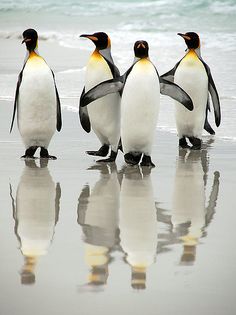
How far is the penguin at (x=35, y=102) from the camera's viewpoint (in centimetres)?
695

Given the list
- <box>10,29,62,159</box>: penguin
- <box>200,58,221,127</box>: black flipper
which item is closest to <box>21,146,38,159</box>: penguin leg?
<box>10,29,62,159</box>: penguin

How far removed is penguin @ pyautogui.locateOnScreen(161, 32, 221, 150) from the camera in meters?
7.86

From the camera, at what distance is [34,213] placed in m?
4.93

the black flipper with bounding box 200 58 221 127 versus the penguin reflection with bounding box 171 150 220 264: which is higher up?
the black flipper with bounding box 200 58 221 127

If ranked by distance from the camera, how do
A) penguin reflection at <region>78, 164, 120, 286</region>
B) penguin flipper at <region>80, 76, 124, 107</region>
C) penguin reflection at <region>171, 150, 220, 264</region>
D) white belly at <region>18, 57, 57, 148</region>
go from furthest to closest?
white belly at <region>18, 57, 57, 148</region>, penguin flipper at <region>80, 76, 124, 107</region>, penguin reflection at <region>171, 150, 220, 264</region>, penguin reflection at <region>78, 164, 120, 286</region>

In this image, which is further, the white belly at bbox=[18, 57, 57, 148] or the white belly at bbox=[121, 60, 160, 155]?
the white belly at bbox=[18, 57, 57, 148]

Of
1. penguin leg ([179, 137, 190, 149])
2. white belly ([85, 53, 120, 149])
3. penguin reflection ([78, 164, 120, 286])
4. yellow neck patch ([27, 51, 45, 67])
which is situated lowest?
penguin leg ([179, 137, 190, 149])

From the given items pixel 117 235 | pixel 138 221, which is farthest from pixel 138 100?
pixel 117 235

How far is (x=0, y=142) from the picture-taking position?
7.92m

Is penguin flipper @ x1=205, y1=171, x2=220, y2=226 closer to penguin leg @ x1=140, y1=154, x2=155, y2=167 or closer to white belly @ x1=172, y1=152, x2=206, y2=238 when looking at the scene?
white belly @ x1=172, y1=152, x2=206, y2=238

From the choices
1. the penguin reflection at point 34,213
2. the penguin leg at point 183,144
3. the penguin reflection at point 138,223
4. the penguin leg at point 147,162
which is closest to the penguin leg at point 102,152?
the penguin leg at point 147,162

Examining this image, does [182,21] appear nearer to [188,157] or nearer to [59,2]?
[59,2]

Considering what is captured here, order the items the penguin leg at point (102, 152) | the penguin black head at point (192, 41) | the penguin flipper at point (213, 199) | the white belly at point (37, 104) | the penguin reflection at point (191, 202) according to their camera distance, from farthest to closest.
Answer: the penguin black head at point (192, 41) → the penguin leg at point (102, 152) → the white belly at point (37, 104) → the penguin flipper at point (213, 199) → the penguin reflection at point (191, 202)

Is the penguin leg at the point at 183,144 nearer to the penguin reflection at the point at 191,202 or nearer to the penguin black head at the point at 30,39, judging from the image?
the penguin reflection at the point at 191,202
